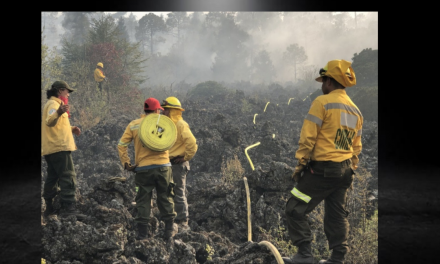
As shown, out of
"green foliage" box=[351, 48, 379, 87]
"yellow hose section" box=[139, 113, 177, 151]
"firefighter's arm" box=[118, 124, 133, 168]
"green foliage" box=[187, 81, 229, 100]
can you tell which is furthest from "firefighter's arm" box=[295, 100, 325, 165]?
"green foliage" box=[351, 48, 379, 87]

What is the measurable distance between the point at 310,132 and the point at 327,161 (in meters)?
0.33

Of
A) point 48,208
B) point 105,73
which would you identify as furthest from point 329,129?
point 105,73

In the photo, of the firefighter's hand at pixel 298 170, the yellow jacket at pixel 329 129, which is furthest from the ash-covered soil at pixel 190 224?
the yellow jacket at pixel 329 129

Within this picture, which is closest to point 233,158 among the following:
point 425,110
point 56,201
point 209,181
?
point 209,181

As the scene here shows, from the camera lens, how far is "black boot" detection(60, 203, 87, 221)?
19.4ft

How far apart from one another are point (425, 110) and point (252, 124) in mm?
4731

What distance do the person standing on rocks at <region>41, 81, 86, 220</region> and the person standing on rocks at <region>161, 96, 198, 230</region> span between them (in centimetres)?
124

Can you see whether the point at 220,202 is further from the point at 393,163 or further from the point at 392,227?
the point at 393,163

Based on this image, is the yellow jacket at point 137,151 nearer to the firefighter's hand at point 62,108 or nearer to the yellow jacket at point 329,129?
the firefighter's hand at point 62,108

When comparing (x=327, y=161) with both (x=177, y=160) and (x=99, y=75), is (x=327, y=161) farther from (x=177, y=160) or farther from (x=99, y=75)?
(x=99, y=75)

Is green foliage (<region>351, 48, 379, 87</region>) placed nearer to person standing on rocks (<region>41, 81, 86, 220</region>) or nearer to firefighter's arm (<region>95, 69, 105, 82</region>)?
firefighter's arm (<region>95, 69, 105, 82</region>)

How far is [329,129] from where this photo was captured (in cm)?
453

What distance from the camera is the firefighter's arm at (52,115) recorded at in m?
5.59

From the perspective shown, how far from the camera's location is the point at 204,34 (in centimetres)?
1402
